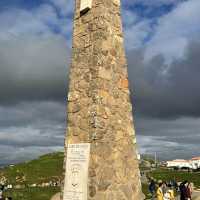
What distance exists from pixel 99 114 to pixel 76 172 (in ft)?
5.04

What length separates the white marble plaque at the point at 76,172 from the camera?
988 centimetres

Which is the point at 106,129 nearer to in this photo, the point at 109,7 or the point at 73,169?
the point at 73,169

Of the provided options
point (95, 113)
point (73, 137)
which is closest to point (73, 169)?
point (73, 137)

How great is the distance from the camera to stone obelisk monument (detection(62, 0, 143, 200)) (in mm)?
9906

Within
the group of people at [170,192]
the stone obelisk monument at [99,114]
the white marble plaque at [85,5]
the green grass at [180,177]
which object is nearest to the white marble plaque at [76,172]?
the stone obelisk monument at [99,114]

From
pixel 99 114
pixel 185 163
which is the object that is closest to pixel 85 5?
pixel 99 114

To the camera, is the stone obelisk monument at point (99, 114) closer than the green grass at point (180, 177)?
Yes

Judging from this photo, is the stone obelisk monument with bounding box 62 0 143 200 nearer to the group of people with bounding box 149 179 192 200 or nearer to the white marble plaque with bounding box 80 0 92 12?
the white marble plaque with bounding box 80 0 92 12

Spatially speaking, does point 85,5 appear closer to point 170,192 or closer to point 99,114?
point 99,114

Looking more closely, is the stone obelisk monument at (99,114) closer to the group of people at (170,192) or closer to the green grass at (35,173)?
the group of people at (170,192)

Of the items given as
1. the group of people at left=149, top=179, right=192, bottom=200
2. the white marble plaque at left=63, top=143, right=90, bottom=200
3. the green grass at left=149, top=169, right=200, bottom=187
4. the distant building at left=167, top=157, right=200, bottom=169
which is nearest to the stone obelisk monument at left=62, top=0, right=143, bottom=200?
the white marble plaque at left=63, top=143, right=90, bottom=200

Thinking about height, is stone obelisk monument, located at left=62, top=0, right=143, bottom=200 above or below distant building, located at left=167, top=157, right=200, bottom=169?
below

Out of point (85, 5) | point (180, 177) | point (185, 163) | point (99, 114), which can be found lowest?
point (180, 177)

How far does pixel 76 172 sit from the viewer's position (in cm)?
1015
